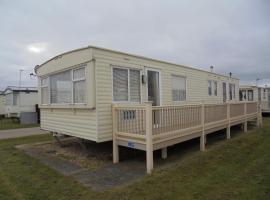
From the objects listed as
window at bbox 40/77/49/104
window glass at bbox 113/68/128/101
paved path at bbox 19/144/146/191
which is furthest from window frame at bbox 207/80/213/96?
window at bbox 40/77/49/104

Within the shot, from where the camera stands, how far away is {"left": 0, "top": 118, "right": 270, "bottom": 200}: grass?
13.5 feet

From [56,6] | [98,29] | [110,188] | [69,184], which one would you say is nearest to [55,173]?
[69,184]

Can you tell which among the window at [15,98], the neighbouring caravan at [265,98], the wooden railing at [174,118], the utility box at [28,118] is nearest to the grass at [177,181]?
the wooden railing at [174,118]

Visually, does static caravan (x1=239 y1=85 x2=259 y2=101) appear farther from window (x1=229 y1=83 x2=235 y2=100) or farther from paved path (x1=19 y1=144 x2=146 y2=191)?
paved path (x1=19 y1=144 x2=146 y2=191)

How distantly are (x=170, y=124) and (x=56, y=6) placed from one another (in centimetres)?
753

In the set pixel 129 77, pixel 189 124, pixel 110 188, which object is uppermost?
pixel 129 77

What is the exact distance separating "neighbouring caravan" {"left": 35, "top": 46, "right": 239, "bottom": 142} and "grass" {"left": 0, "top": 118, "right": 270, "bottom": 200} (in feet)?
5.51

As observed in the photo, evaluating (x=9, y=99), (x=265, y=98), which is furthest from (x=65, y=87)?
(x=265, y=98)

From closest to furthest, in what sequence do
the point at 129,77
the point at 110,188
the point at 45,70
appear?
the point at 110,188 → the point at 129,77 → the point at 45,70

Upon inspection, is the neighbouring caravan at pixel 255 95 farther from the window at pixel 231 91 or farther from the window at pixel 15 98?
the window at pixel 15 98

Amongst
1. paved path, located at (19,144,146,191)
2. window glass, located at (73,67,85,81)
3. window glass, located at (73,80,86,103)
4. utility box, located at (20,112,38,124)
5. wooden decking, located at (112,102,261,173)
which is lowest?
paved path, located at (19,144,146,191)

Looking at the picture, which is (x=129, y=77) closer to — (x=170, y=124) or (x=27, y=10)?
(x=170, y=124)

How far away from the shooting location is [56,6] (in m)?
9.97

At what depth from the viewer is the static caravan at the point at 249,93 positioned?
21750 millimetres
